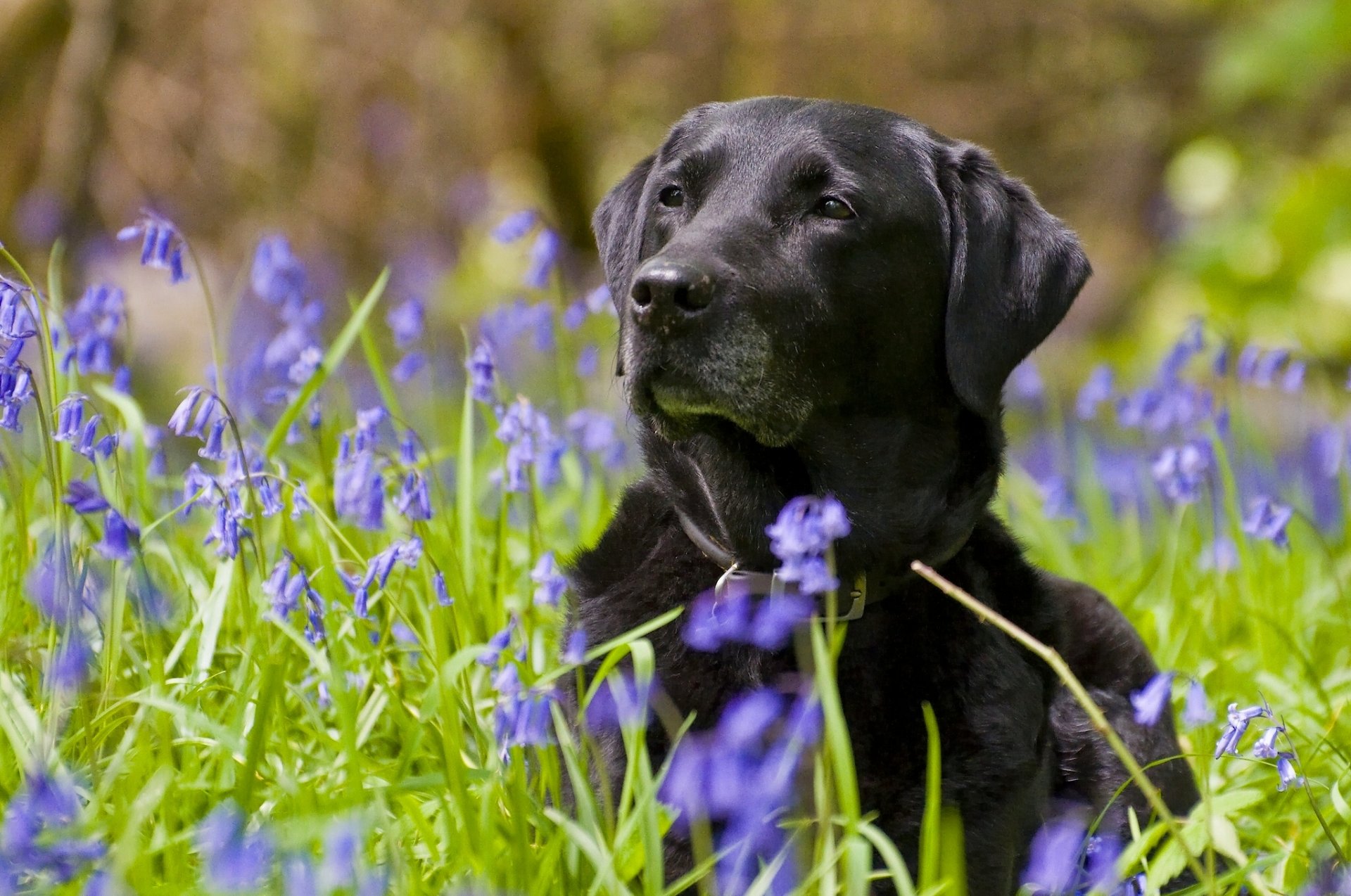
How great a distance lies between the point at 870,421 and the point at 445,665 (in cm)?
94

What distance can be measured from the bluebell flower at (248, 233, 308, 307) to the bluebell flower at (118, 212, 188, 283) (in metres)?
0.51

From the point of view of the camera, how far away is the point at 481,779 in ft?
7.04

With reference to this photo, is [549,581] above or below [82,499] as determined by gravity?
below

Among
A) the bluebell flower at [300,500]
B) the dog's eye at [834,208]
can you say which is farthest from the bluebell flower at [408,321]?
the dog's eye at [834,208]

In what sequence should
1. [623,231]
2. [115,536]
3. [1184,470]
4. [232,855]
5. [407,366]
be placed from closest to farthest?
[232,855]
[115,536]
[623,231]
[407,366]
[1184,470]

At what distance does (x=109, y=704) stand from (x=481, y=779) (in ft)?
2.04

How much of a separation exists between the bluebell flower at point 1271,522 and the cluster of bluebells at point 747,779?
1.10m

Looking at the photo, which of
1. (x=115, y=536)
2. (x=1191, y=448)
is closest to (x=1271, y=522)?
(x=1191, y=448)

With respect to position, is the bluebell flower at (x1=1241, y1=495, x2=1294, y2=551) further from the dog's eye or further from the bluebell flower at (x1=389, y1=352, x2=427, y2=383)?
the bluebell flower at (x1=389, y1=352, x2=427, y2=383)

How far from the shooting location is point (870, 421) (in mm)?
2582

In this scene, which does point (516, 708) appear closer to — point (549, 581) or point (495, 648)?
point (495, 648)

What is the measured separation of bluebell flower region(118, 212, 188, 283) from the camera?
2.44 metres

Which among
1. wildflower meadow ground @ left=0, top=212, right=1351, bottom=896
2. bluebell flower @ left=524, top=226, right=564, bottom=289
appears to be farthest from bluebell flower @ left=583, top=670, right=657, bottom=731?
bluebell flower @ left=524, top=226, right=564, bottom=289

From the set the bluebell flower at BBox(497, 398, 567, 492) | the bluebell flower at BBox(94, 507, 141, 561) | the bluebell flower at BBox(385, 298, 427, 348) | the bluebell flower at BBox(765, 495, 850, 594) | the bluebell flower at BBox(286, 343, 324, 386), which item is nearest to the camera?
the bluebell flower at BBox(765, 495, 850, 594)
